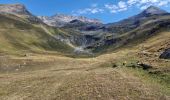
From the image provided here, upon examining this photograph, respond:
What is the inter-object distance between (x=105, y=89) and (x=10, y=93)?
1465 centimetres

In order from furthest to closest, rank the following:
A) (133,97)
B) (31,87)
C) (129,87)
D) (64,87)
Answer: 1. (31,87)
2. (64,87)
3. (129,87)
4. (133,97)

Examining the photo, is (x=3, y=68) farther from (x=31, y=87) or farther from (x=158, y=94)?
(x=158, y=94)

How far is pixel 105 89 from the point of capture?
45.0 metres

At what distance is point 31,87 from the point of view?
5225 centimetres

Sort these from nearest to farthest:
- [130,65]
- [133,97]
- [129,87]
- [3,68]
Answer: [133,97] < [129,87] < [130,65] < [3,68]

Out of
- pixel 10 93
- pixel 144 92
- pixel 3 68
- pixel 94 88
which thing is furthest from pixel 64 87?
pixel 3 68

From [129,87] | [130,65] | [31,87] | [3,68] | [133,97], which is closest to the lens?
[133,97]

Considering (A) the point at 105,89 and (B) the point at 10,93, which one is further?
(B) the point at 10,93

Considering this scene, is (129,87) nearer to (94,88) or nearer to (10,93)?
(94,88)

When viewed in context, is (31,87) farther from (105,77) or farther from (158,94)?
(158,94)

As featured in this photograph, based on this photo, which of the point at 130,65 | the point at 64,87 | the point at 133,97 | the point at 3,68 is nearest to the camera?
the point at 133,97

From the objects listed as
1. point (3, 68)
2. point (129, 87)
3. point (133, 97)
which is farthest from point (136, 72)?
point (3, 68)

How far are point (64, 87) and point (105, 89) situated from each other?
640 cm

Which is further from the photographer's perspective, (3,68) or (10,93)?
(3,68)
